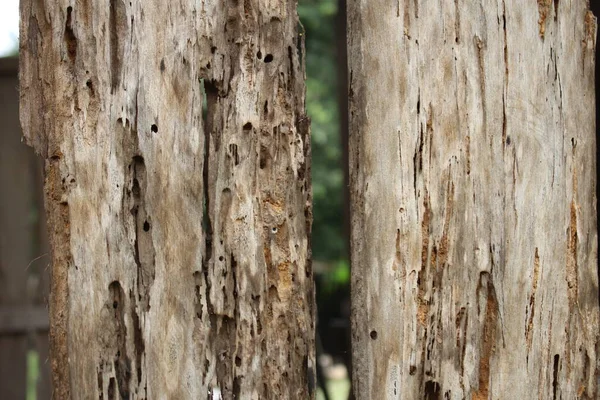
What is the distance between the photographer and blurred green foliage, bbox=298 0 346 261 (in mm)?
9125

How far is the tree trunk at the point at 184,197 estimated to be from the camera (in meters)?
1.90

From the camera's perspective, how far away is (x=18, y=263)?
159 inches

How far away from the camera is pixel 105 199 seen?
6.32 feet

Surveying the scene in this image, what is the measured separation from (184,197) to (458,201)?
2.30ft

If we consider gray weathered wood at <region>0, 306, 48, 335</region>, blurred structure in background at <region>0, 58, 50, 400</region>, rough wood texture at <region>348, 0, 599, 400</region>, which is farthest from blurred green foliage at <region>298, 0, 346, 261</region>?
rough wood texture at <region>348, 0, 599, 400</region>

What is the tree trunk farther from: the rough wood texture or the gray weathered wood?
the gray weathered wood

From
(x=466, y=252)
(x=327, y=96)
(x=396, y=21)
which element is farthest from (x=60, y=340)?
(x=327, y=96)

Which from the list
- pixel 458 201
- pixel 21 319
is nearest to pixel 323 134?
pixel 21 319

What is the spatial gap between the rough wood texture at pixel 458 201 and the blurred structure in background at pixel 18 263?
252cm

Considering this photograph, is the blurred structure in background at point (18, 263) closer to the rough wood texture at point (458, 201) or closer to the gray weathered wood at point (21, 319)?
the gray weathered wood at point (21, 319)

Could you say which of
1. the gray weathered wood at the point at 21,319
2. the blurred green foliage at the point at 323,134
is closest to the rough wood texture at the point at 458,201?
the gray weathered wood at the point at 21,319

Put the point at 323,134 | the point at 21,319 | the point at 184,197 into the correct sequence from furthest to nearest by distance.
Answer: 1. the point at 323,134
2. the point at 21,319
3. the point at 184,197

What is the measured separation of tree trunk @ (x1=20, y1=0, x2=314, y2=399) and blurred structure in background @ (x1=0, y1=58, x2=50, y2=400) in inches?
86.3

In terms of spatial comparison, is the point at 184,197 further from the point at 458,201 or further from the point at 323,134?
the point at 323,134
